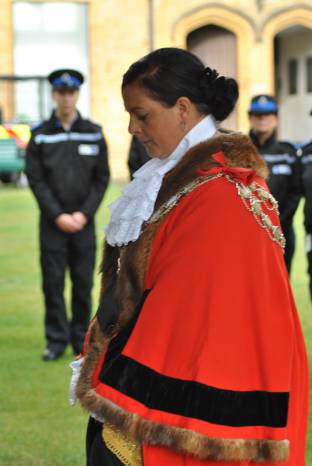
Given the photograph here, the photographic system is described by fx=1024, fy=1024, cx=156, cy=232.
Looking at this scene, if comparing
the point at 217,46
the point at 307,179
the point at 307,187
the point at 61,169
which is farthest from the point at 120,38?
the point at 307,187

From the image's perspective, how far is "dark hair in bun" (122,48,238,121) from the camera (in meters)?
2.96

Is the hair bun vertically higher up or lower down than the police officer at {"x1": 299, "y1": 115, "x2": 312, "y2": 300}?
higher up

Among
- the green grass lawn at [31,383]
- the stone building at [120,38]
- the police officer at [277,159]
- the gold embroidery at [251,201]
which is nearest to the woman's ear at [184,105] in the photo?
the gold embroidery at [251,201]

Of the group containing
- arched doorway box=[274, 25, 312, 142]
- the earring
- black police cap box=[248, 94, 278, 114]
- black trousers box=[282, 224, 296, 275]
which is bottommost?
black trousers box=[282, 224, 296, 275]

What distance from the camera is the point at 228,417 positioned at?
9.08 feet

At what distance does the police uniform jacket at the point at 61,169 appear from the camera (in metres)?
7.58

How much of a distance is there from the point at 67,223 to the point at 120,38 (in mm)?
21656

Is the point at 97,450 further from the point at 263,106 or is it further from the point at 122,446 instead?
the point at 263,106

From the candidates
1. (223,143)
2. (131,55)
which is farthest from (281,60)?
(223,143)

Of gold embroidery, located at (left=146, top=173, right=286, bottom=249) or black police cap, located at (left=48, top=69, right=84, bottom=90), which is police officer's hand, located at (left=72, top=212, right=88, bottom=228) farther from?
gold embroidery, located at (left=146, top=173, right=286, bottom=249)

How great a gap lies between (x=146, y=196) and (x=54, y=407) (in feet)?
12.0

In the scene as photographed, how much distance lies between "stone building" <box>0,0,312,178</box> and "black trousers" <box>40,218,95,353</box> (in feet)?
65.5

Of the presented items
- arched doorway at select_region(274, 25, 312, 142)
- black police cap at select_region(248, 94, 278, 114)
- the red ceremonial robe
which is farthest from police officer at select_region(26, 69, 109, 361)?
arched doorway at select_region(274, 25, 312, 142)

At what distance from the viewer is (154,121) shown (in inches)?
118
